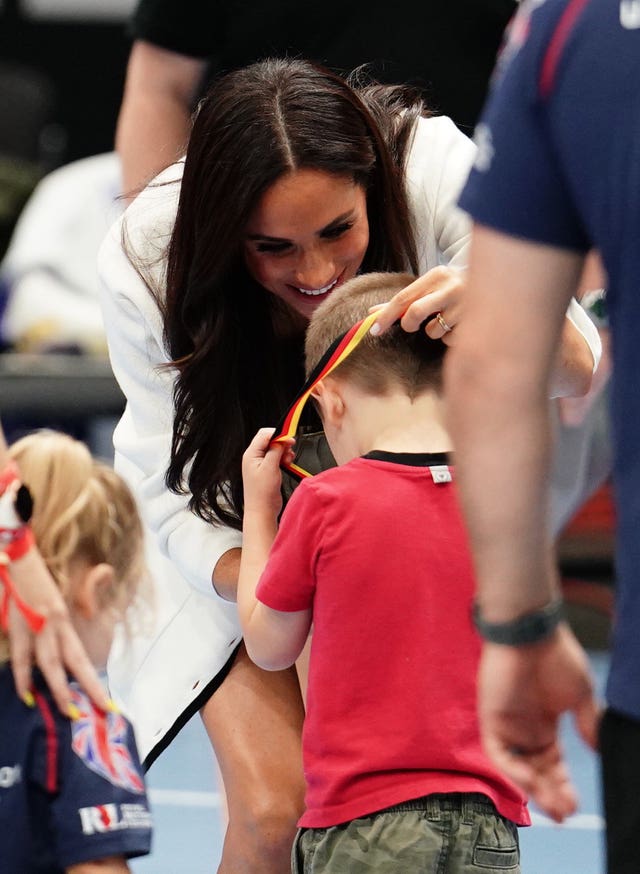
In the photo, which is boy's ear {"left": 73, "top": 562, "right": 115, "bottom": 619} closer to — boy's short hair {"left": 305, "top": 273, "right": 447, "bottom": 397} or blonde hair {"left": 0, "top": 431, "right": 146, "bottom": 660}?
blonde hair {"left": 0, "top": 431, "right": 146, "bottom": 660}

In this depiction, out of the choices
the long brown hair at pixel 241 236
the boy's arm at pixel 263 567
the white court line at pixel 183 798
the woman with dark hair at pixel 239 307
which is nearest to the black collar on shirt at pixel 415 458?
the boy's arm at pixel 263 567

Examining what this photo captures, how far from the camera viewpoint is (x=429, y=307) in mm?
2273

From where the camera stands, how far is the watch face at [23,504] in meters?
2.30

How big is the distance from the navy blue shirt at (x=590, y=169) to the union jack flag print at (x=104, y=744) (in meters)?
0.96

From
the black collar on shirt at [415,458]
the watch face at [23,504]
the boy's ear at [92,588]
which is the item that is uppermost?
the black collar on shirt at [415,458]

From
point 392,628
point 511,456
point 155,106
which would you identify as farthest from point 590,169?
point 155,106

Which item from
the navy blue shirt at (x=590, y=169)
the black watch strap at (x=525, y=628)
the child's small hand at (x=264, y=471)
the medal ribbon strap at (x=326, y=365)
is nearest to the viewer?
the navy blue shirt at (x=590, y=169)

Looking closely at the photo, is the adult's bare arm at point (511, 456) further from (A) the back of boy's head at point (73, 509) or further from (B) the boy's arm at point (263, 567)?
(A) the back of boy's head at point (73, 509)

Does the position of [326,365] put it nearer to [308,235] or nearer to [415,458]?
[415,458]

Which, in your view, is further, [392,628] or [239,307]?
[239,307]

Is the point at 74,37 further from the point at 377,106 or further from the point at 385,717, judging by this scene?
the point at 385,717

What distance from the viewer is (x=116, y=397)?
5.50m

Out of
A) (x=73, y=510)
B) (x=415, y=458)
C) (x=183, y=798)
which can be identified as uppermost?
(x=415, y=458)

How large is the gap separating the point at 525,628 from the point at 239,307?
136 cm
